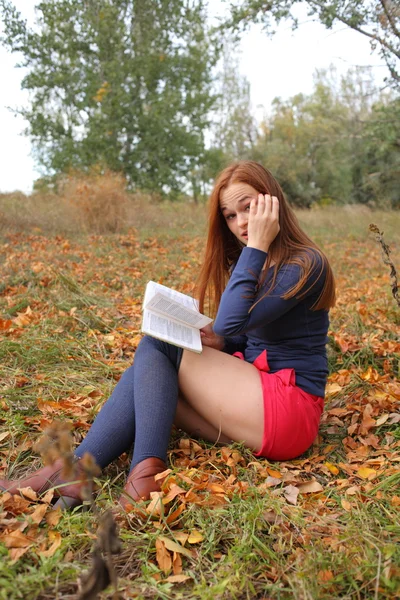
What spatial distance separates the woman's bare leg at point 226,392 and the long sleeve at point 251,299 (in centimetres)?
14

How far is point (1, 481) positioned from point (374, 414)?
62.6 inches

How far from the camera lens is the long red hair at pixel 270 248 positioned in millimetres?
2051

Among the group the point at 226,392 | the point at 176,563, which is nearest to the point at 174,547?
the point at 176,563

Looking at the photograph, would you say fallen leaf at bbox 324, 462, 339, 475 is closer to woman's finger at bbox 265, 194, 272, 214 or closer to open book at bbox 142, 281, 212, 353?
open book at bbox 142, 281, 212, 353

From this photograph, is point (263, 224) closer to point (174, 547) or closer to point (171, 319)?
point (171, 319)

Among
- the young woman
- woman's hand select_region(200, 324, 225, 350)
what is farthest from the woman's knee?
woman's hand select_region(200, 324, 225, 350)

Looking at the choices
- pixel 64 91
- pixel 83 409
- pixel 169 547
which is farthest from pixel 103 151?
pixel 169 547

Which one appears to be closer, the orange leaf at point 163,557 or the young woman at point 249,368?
the orange leaf at point 163,557

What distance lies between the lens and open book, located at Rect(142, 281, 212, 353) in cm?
193

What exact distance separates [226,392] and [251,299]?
356mm

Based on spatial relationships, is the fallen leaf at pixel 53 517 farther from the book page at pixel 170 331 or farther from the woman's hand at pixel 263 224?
the woman's hand at pixel 263 224

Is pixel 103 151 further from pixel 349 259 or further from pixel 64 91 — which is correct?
pixel 349 259

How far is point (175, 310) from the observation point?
2072 millimetres

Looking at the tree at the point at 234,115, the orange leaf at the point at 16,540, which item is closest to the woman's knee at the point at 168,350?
the orange leaf at the point at 16,540
